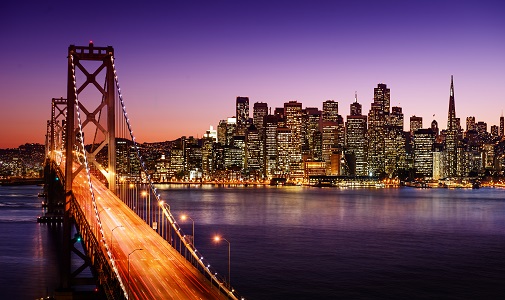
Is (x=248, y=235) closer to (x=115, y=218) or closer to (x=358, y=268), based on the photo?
(x=358, y=268)

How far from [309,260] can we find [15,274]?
67.5 feet

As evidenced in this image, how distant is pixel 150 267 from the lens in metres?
29.5


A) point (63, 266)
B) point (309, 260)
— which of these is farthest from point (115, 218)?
point (309, 260)

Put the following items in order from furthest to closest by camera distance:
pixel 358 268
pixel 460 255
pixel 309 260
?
pixel 460 255
pixel 309 260
pixel 358 268

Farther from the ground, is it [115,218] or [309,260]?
[115,218]

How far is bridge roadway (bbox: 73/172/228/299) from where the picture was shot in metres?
25.1

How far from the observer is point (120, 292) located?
23.2m

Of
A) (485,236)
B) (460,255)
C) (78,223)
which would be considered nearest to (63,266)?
(78,223)

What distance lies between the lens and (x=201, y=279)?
27703 millimetres

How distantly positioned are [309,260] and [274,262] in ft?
9.97

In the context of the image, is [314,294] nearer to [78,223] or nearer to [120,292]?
[78,223]

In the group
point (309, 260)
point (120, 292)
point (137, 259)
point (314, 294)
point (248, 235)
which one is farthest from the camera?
point (248, 235)

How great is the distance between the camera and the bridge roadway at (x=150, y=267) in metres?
25.1

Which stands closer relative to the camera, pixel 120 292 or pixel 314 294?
pixel 120 292
